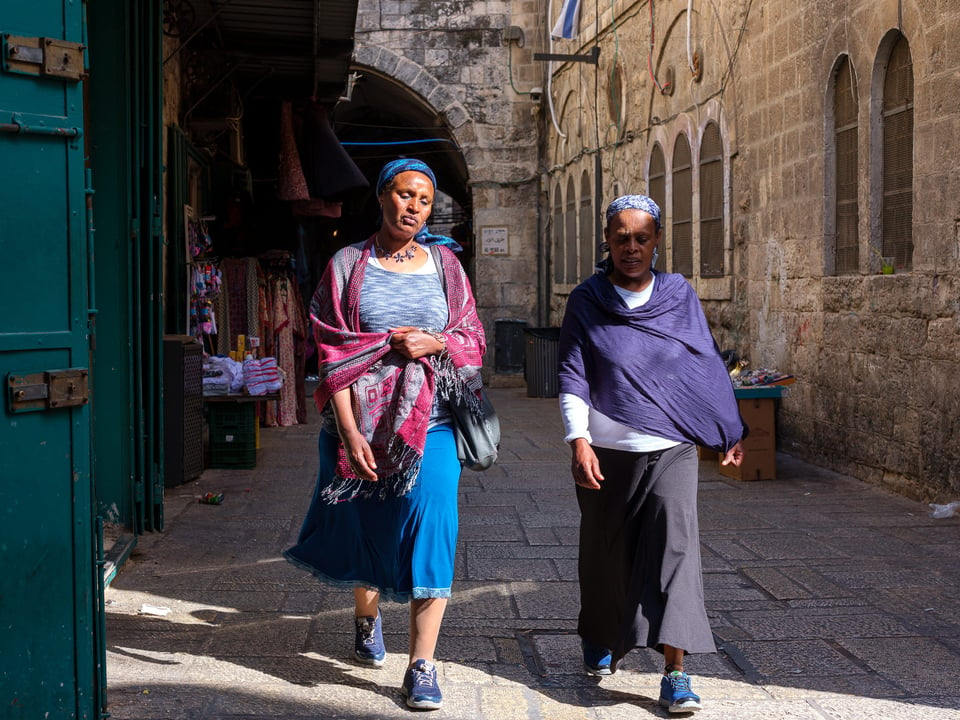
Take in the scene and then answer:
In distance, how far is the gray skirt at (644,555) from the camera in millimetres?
3605

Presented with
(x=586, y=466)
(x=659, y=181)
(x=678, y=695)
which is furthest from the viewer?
(x=659, y=181)

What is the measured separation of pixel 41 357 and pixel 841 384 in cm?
646

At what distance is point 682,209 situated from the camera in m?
12.2

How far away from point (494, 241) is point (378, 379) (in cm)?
1503

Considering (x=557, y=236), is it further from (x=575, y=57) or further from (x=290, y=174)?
(x=290, y=174)

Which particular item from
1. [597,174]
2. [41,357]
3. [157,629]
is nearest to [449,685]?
[157,629]

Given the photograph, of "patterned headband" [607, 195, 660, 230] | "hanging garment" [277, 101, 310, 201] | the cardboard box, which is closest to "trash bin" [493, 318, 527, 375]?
"hanging garment" [277, 101, 310, 201]

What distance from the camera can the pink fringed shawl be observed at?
366cm

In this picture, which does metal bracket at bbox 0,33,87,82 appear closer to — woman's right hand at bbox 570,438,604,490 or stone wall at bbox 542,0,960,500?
woman's right hand at bbox 570,438,604,490

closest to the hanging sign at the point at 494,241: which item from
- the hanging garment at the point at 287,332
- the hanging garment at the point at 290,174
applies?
the hanging garment at the point at 287,332

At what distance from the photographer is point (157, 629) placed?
4414 mm

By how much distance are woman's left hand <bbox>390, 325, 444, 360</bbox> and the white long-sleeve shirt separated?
Answer: 1.45ft

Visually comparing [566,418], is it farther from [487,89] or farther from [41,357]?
[487,89]

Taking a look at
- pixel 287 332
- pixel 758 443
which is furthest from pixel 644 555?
pixel 287 332
